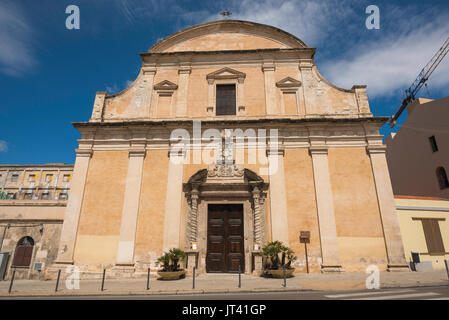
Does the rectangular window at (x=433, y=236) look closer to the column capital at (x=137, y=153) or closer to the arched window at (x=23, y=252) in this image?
the column capital at (x=137, y=153)

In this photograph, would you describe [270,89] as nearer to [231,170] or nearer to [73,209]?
[231,170]

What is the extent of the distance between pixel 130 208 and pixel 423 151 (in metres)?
23.0

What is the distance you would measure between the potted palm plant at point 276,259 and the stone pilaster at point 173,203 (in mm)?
4171

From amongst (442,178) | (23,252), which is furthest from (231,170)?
(442,178)

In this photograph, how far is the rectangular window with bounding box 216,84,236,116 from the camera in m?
15.3

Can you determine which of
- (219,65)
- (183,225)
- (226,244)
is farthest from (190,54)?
(226,244)

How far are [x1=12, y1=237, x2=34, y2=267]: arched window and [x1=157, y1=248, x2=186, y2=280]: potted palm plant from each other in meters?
7.99

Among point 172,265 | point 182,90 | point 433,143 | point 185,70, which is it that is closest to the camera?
point 172,265

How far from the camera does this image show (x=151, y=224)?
42.6ft

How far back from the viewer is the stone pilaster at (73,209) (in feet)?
41.3

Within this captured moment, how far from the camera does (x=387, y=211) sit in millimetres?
12391

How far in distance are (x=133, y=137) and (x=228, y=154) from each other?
A: 531 cm

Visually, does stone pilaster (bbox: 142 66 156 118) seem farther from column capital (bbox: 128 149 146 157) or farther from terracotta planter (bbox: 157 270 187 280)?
terracotta planter (bbox: 157 270 187 280)

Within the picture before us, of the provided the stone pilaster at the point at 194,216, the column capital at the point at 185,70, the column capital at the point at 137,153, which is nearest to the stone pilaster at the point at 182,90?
the column capital at the point at 185,70
